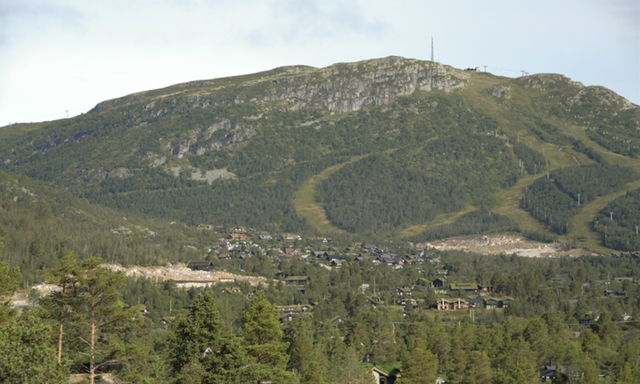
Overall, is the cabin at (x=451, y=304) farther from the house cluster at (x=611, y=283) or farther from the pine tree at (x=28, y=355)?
the pine tree at (x=28, y=355)

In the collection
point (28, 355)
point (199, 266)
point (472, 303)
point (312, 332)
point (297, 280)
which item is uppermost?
point (28, 355)

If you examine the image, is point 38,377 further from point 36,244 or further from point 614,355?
point 36,244

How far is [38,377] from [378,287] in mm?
151203

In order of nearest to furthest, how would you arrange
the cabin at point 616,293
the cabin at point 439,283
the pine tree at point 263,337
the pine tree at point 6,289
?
1. the pine tree at point 6,289
2. the pine tree at point 263,337
3. the cabin at point 616,293
4. the cabin at point 439,283

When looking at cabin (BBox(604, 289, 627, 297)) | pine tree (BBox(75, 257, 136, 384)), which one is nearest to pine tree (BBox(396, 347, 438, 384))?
pine tree (BBox(75, 257, 136, 384))

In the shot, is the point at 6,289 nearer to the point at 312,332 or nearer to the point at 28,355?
the point at 28,355

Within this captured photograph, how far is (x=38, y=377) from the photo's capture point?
1540 inches

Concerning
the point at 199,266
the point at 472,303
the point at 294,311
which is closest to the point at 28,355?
the point at 294,311

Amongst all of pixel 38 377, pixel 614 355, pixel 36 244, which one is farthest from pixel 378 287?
pixel 38 377

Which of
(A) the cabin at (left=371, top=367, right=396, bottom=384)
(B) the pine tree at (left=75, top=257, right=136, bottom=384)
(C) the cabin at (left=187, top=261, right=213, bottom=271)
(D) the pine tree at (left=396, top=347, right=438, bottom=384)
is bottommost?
(A) the cabin at (left=371, top=367, right=396, bottom=384)

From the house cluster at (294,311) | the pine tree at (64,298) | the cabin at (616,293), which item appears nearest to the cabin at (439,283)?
the cabin at (616,293)

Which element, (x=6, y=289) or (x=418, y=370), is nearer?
(x=6, y=289)

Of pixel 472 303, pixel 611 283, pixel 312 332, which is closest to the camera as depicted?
pixel 312 332

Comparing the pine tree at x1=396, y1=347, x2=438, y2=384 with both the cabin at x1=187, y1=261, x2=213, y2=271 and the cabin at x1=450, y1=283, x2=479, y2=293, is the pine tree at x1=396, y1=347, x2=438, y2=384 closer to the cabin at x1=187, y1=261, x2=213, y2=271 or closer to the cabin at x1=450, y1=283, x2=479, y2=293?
the cabin at x1=450, y1=283, x2=479, y2=293
